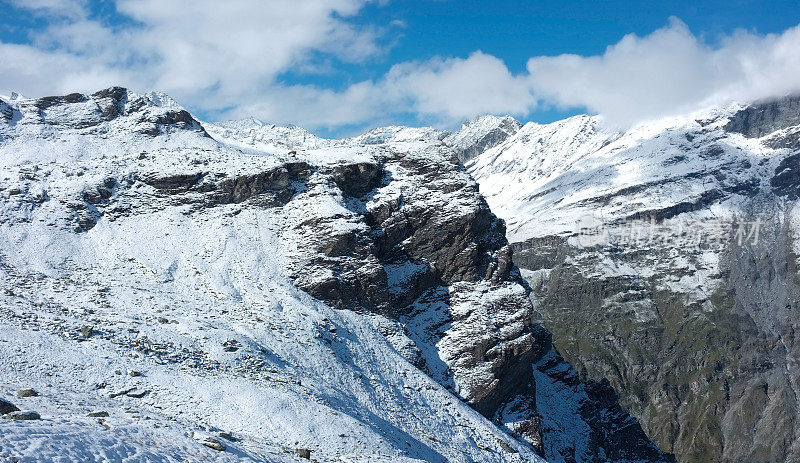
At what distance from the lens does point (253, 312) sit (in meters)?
61.1

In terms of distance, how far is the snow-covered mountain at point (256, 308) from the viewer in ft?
131

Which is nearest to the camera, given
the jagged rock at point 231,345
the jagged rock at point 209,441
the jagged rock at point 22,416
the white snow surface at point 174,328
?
A: the jagged rock at point 22,416

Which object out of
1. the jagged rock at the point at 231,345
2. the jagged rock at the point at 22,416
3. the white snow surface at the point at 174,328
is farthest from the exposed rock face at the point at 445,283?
the jagged rock at the point at 22,416

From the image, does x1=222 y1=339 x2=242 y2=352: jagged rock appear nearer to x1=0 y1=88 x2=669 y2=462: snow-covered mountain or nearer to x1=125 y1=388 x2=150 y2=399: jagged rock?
x1=0 y1=88 x2=669 y2=462: snow-covered mountain

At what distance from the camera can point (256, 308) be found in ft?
204

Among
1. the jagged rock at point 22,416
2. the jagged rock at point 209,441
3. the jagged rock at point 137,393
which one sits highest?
the jagged rock at point 22,416

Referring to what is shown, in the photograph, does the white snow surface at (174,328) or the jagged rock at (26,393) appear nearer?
the jagged rock at (26,393)

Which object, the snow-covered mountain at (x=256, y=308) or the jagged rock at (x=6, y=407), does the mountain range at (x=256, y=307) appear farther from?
the jagged rock at (x=6, y=407)

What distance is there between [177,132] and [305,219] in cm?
2831

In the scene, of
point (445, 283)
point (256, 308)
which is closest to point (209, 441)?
point (256, 308)

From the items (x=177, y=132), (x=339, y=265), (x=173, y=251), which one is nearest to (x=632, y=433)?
(x=339, y=265)

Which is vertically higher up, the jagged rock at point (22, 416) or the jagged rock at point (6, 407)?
the jagged rock at point (6, 407)

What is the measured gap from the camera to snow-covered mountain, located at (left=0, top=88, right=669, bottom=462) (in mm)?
40062

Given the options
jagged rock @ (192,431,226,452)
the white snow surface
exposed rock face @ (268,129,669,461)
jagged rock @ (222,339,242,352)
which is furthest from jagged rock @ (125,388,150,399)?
exposed rock face @ (268,129,669,461)
